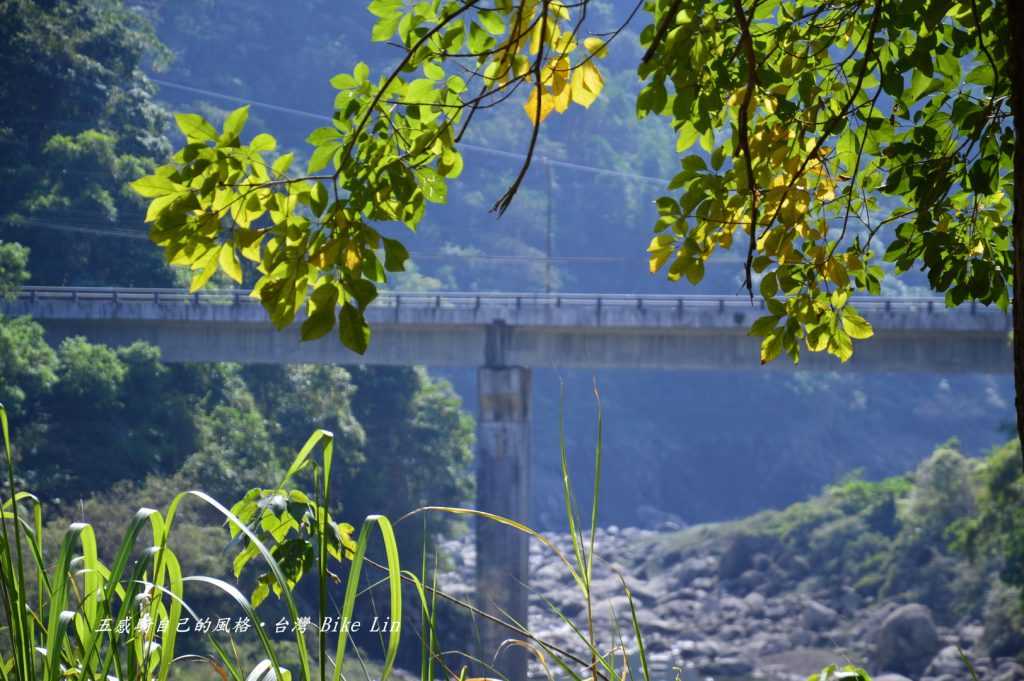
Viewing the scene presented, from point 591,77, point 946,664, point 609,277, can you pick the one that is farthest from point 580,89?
point 609,277

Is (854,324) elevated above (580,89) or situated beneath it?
situated beneath

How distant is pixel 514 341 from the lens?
27.9 meters

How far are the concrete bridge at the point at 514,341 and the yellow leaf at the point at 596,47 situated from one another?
2296 centimetres

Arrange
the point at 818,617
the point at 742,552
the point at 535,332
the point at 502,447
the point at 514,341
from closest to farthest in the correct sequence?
1. the point at 502,447
2. the point at 514,341
3. the point at 535,332
4. the point at 818,617
5. the point at 742,552

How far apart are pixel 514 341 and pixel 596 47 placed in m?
25.2

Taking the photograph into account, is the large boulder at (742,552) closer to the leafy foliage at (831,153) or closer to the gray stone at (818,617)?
the gray stone at (818,617)

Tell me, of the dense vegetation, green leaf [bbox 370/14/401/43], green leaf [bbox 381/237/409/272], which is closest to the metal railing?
the dense vegetation

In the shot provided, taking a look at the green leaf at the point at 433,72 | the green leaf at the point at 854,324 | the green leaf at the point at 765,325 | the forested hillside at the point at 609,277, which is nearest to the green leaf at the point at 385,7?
the green leaf at the point at 433,72

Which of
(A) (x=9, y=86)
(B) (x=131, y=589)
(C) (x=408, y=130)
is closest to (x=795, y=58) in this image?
(C) (x=408, y=130)

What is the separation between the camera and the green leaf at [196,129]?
6.99ft

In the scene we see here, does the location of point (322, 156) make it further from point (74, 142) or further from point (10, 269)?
point (74, 142)

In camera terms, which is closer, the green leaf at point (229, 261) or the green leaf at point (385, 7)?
the green leaf at point (229, 261)

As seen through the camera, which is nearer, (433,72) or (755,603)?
(433,72)

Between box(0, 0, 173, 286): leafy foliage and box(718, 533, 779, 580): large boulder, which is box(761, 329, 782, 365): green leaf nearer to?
box(0, 0, 173, 286): leafy foliage
